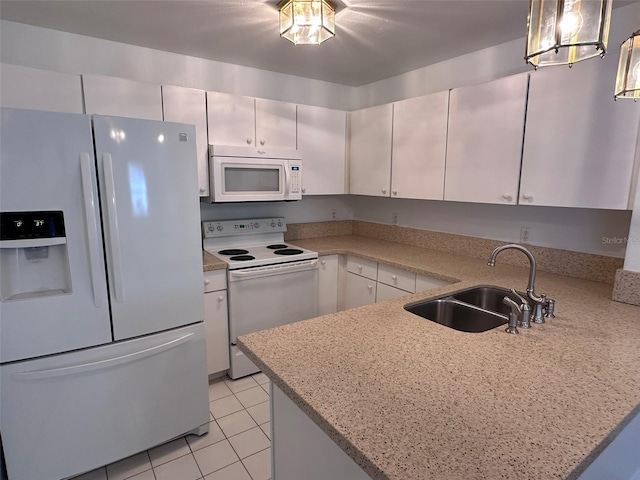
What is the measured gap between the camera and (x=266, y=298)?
8.54 feet

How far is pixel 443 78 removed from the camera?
2795 mm

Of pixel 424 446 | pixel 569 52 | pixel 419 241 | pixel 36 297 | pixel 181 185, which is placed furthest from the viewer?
pixel 419 241

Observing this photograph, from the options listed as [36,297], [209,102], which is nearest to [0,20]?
[209,102]

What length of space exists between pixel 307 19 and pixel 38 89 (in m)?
1.56

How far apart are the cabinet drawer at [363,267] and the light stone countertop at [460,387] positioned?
113 centimetres

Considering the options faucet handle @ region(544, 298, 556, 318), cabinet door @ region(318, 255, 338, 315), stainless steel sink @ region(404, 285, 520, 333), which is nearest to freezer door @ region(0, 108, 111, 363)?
stainless steel sink @ region(404, 285, 520, 333)

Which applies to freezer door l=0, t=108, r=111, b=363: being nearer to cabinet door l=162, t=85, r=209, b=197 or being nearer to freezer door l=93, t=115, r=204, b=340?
freezer door l=93, t=115, r=204, b=340

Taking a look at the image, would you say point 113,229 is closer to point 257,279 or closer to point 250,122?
point 257,279

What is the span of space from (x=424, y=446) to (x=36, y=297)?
165 centimetres

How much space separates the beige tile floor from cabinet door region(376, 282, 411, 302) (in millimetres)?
1122

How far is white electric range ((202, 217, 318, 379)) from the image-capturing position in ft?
8.18

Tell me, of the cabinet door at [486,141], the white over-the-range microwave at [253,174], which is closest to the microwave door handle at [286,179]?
the white over-the-range microwave at [253,174]

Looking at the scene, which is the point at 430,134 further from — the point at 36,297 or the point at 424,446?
the point at 36,297

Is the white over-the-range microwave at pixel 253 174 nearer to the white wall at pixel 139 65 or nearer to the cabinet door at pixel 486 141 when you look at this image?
the white wall at pixel 139 65
